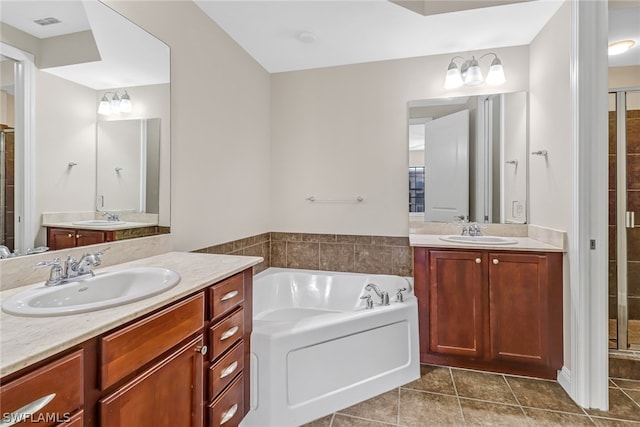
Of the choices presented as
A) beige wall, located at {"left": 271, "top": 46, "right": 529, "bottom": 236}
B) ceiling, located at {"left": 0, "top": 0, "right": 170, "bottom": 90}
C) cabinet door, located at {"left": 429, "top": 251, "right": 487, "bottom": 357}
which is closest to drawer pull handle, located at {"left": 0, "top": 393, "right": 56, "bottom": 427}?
ceiling, located at {"left": 0, "top": 0, "right": 170, "bottom": 90}

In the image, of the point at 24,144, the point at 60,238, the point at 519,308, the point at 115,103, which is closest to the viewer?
the point at 24,144

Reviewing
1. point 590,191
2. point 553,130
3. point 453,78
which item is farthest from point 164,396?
point 453,78

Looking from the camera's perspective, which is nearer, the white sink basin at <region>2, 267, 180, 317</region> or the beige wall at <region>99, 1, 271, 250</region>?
the white sink basin at <region>2, 267, 180, 317</region>

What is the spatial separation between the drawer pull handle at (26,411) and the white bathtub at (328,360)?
41.7 inches

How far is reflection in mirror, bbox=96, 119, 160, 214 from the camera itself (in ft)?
4.90

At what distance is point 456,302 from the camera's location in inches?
87.5

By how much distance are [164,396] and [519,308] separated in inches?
84.9

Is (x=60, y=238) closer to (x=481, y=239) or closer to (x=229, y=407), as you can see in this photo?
(x=229, y=407)

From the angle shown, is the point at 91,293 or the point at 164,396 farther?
the point at 91,293

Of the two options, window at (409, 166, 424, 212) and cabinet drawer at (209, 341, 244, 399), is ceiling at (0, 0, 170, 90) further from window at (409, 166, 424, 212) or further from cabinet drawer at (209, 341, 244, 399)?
window at (409, 166, 424, 212)

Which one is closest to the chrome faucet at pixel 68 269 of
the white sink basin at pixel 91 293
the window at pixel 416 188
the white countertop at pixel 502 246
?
the white sink basin at pixel 91 293

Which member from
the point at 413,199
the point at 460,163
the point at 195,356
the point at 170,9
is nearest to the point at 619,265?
the point at 460,163

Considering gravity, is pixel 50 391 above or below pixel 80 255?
below

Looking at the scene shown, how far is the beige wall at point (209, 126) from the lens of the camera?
1908 millimetres
